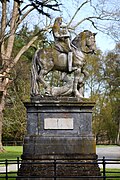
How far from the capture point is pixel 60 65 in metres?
17.4

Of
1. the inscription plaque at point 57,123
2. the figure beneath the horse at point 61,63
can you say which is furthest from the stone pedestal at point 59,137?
the figure beneath the horse at point 61,63

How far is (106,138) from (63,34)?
7037 centimetres

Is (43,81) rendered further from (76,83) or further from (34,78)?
(76,83)

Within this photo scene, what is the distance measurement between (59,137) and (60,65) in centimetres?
278

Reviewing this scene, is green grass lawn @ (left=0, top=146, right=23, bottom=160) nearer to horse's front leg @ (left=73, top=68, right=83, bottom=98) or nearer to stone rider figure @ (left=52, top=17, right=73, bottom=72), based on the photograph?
horse's front leg @ (left=73, top=68, right=83, bottom=98)

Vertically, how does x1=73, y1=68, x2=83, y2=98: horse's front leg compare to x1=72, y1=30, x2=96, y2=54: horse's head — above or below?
below

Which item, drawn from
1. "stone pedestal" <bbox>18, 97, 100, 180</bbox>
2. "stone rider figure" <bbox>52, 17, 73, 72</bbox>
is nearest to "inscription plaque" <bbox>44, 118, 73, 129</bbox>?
"stone pedestal" <bbox>18, 97, 100, 180</bbox>

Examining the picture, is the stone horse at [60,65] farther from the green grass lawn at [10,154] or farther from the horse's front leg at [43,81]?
the green grass lawn at [10,154]

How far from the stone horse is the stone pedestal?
2.03 feet

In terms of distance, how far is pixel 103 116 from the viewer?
252 ft

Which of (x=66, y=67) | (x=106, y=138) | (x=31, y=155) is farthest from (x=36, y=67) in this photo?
(x=106, y=138)

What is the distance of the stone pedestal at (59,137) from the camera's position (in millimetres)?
15906

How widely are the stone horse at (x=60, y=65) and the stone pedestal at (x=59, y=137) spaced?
0.62 metres

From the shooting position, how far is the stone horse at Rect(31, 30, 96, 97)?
17125mm
